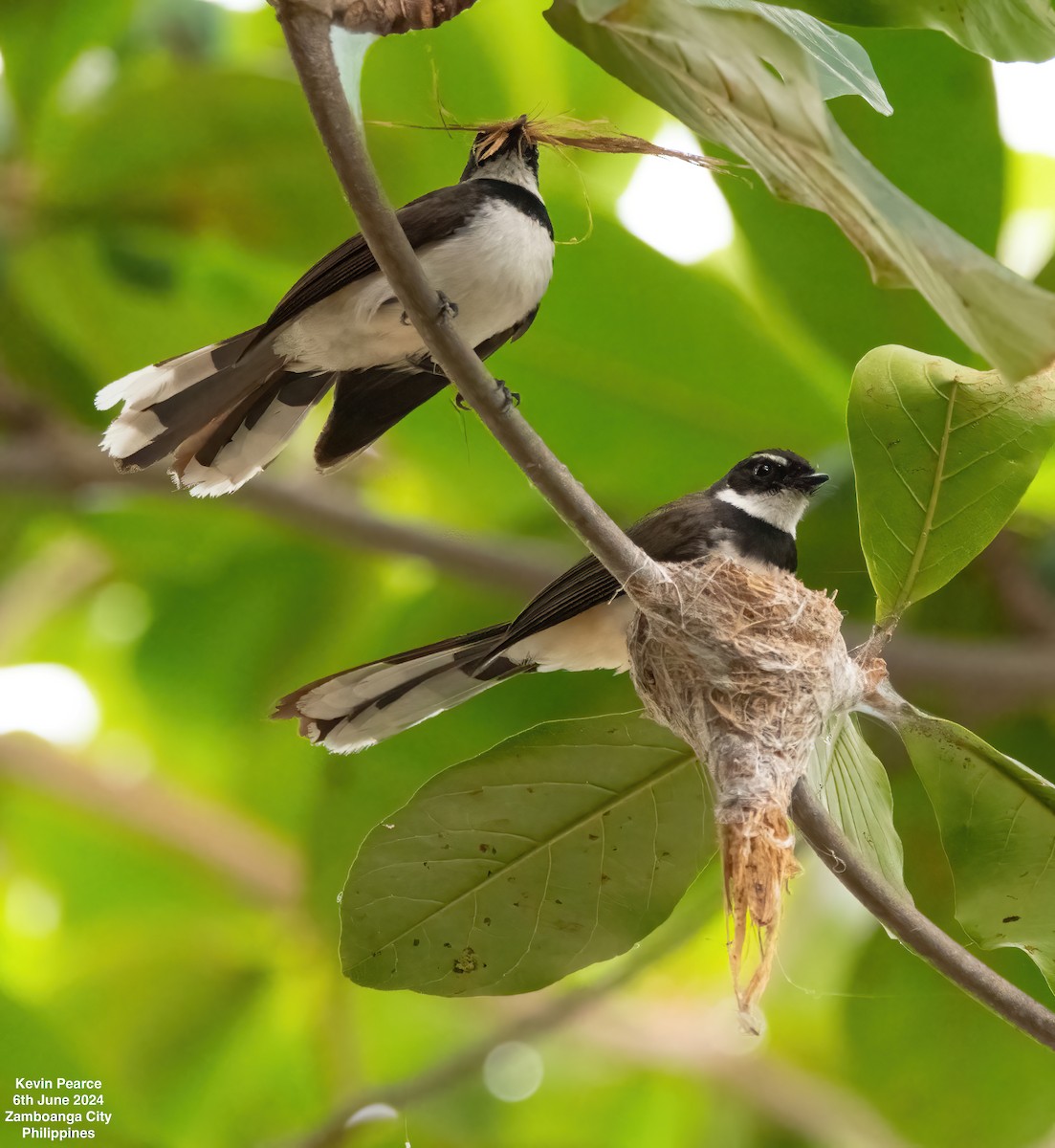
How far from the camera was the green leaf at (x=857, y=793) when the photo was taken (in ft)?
5.20

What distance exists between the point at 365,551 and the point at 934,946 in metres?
1.89

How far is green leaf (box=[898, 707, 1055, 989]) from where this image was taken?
63.3 inches

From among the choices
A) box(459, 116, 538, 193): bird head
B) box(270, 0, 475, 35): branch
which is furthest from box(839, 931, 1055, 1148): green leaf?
box(270, 0, 475, 35): branch

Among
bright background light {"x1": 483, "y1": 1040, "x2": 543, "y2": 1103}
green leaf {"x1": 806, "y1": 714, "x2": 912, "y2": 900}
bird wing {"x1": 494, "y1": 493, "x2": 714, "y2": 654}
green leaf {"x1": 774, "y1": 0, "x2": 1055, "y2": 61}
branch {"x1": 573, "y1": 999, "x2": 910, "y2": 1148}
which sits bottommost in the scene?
branch {"x1": 573, "y1": 999, "x2": 910, "y2": 1148}

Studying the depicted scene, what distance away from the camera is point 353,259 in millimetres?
1627

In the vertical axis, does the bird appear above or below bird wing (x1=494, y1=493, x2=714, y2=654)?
above

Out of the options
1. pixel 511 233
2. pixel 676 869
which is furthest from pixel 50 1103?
pixel 511 233

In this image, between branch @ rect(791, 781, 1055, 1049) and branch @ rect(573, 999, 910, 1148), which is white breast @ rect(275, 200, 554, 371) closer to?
branch @ rect(791, 781, 1055, 1049)

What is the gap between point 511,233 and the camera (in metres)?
1.79

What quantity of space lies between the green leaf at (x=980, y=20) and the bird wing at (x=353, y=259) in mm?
554

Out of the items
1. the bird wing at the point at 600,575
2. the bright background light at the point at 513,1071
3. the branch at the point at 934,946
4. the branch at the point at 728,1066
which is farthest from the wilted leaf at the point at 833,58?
the branch at the point at 728,1066

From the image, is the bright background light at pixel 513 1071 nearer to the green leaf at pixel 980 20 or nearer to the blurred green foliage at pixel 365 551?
the blurred green foliage at pixel 365 551

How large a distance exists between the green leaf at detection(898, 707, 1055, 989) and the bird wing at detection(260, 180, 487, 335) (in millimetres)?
927

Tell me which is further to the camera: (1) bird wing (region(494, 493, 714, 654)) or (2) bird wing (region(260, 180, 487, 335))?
(1) bird wing (region(494, 493, 714, 654))
